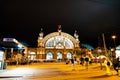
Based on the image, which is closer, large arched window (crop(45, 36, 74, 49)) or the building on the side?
the building on the side

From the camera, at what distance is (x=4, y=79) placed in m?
11.0

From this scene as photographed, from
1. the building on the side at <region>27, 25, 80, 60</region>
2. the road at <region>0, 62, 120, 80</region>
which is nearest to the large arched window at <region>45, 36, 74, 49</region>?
the building on the side at <region>27, 25, 80, 60</region>

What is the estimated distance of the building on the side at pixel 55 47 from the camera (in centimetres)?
6956

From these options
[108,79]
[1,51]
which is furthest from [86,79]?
[1,51]

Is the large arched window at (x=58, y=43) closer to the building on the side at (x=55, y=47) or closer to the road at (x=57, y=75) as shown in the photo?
the building on the side at (x=55, y=47)

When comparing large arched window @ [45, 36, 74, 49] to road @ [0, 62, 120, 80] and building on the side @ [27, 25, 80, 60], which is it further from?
road @ [0, 62, 120, 80]

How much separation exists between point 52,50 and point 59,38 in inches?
275

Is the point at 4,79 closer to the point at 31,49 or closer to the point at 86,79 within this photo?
the point at 86,79

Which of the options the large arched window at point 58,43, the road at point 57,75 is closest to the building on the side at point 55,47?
the large arched window at point 58,43

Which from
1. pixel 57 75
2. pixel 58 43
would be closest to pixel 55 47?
pixel 58 43

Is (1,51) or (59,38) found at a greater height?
(59,38)

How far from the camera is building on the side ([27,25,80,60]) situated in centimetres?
6956

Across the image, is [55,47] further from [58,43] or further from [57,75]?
[57,75]

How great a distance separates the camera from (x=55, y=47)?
71.4 meters
